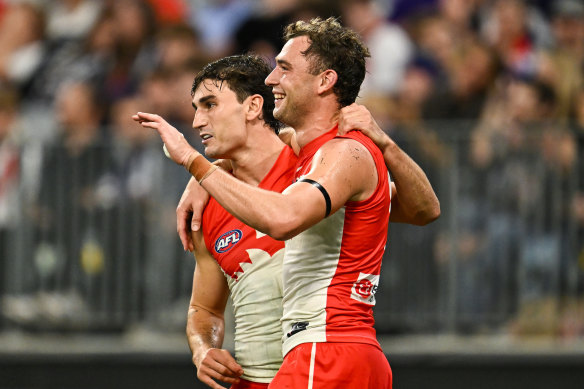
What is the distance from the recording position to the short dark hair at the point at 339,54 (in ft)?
13.9

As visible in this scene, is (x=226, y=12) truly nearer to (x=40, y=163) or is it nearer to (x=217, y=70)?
(x=40, y=163)

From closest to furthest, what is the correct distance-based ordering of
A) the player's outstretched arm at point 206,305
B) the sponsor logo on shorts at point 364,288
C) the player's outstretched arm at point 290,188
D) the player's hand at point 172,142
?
the player's outstretched arm at point 290,188 → the player's hand at point 172,142 → the sponsor logo on shorts at point 364,288 → the player's outstretched arm at point 206,305

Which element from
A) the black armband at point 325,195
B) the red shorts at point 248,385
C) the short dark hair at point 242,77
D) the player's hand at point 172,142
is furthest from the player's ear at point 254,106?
the red shorts at point 248,385

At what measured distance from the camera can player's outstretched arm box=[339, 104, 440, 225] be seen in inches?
165

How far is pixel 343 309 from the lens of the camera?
4035 millimetres

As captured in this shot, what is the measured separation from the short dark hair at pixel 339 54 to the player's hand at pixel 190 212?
0.92 m

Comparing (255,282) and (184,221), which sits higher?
(184,221)

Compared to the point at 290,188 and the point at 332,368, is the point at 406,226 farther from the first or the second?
the point at 290,188

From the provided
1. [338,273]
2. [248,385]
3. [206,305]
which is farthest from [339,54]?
[248,385]

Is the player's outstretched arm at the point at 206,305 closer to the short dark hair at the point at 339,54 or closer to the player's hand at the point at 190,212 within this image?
the player's hand at the point at 190,212

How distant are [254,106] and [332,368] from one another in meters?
1.39

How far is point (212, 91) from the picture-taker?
465 cm

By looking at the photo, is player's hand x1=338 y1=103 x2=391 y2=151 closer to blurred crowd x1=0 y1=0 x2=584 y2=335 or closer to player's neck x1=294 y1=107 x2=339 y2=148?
player's neck x1=294 y1=107 x2=339 y2=148

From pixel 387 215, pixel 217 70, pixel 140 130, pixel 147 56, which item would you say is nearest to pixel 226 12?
pixel 147 56
